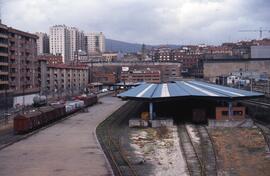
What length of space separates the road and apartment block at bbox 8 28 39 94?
42.7 metres

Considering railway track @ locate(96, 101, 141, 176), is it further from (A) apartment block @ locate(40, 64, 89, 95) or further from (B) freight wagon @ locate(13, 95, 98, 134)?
(A) apartment block @ locate(40, 64, 89, 95)

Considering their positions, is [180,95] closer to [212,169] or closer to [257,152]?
[257,152]

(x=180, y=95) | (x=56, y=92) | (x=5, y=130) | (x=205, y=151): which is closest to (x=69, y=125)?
(x=5, y=130)

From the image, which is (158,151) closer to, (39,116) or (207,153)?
(207,153)

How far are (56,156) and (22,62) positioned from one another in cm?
6741

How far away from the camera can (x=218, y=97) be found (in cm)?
5694

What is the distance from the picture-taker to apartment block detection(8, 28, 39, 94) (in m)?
94.3

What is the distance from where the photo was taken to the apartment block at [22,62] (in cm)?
9431

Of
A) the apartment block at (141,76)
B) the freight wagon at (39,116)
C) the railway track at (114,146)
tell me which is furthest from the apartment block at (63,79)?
the railway track at (114,146)

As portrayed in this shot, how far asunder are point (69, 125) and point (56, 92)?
74805 mm

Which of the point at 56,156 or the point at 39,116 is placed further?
the point at 39,116

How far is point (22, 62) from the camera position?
10144 centimetres

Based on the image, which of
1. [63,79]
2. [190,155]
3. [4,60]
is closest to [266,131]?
[190,155]

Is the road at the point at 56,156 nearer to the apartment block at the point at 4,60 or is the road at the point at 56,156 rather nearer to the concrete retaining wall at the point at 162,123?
the concrete retaining wall at the point at 162,123
